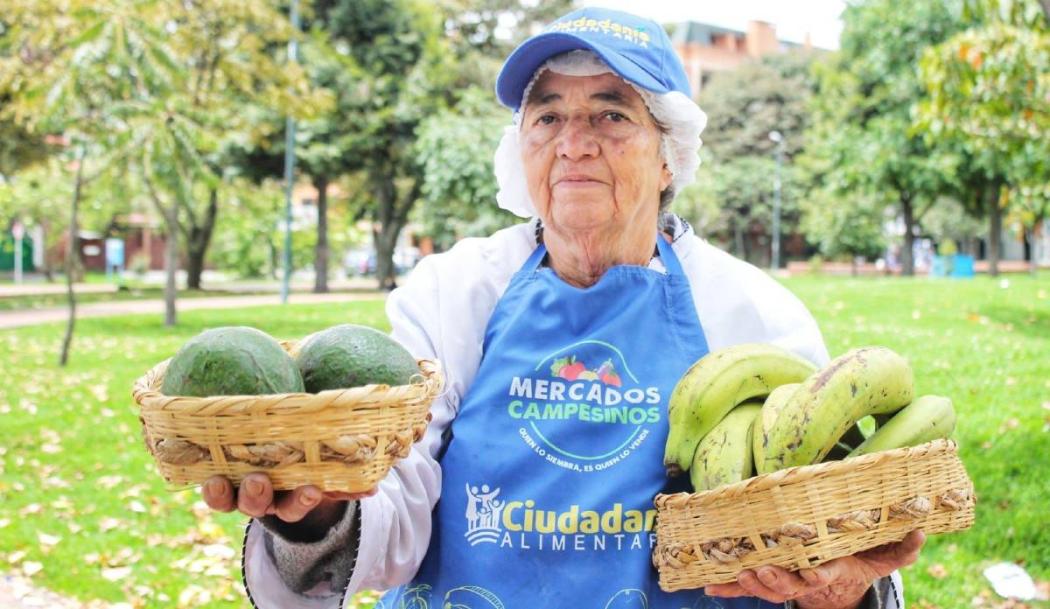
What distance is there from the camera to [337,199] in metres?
40.1

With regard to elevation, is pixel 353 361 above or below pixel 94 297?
above

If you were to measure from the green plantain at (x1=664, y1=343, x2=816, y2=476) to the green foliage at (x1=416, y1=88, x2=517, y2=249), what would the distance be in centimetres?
2319

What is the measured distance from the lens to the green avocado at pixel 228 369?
1.81 meters

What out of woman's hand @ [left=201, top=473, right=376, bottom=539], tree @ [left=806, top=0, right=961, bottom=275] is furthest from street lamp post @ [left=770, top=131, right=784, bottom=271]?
woman's hand @ [left=201, top=473, right=376, bottom=539]

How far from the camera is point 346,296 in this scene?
1048 inches

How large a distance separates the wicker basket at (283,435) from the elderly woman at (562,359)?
0.31 m

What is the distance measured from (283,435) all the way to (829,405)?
101 cm

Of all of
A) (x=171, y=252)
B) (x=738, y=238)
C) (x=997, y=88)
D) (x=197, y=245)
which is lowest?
(x=171, y=252)

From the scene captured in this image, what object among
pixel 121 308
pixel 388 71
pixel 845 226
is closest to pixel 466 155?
pixel 388 71

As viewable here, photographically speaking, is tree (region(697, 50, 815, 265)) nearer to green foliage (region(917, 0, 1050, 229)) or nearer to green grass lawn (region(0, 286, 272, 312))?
green grass lawn (region(0, 286, 272, 312))

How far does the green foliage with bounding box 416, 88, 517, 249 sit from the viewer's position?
26141mm

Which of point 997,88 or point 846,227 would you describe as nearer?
point 997,88

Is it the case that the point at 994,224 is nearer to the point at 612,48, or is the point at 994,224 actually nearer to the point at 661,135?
the point at 661,135

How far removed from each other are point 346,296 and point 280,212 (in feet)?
28.1
